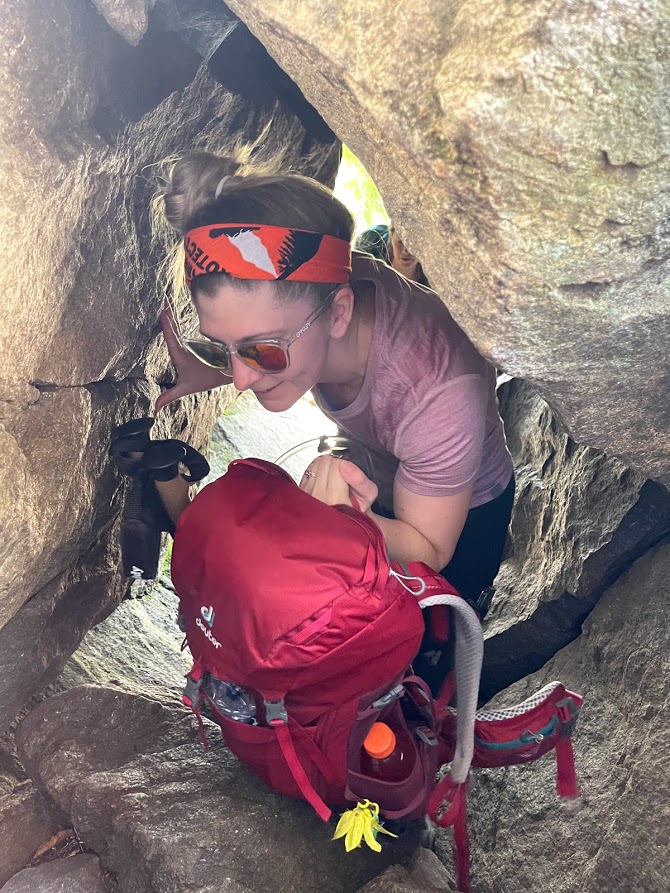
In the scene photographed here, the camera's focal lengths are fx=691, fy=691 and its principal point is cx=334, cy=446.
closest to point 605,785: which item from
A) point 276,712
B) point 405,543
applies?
point 405,543

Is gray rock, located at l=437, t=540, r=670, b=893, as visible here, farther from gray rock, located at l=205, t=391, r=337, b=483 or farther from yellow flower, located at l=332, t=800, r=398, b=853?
gray rock, located at l=205, t=391, r=337, b=483

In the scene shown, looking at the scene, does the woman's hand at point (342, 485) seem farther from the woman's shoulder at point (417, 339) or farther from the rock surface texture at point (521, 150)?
the rock surface texture at point (521, 150)

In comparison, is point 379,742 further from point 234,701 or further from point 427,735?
point 234,701

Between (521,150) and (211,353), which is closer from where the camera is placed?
(521,150)

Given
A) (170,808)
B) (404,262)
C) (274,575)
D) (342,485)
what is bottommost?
(170,808)

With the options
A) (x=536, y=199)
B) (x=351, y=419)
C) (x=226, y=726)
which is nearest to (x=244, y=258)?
(x=351, y=419)

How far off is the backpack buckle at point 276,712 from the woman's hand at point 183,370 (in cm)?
150

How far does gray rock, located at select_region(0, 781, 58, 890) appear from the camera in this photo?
2.55m

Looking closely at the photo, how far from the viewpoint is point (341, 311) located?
251 centimetres

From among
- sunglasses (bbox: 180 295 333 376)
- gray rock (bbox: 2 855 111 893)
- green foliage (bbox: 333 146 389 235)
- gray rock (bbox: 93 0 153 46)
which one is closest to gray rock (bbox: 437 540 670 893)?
gray rock (bbox: 2 855 111 893)

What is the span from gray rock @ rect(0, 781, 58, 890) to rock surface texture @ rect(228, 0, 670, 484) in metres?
2.45

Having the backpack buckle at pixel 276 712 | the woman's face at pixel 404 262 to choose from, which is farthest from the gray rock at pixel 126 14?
the backpack buckle at pixel 276 712

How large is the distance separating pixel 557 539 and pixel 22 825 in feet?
8.94

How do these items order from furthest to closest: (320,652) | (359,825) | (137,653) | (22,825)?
(137,653)
(22,825)
(359,825)
(320,652)
